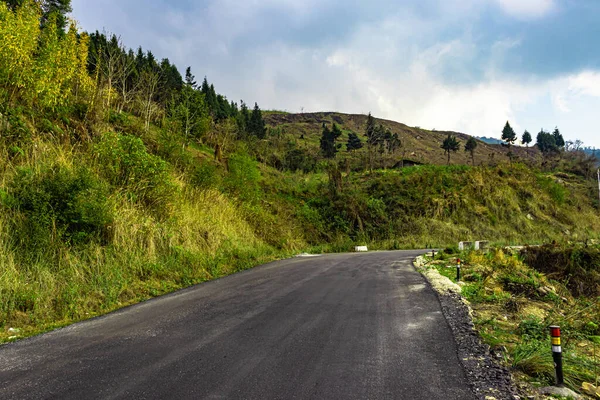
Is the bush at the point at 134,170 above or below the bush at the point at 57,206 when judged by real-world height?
above

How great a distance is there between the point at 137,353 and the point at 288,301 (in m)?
3.74

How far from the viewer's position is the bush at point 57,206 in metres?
8.59

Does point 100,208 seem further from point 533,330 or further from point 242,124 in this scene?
point 242,124

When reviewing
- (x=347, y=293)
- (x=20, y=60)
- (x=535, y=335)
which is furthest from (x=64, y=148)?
(x=535, y=335)

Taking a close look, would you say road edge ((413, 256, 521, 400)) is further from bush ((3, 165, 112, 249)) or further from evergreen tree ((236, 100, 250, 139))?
evergreen tree ((236, 100, 250, 139))

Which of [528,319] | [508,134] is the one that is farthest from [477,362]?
[508,134]

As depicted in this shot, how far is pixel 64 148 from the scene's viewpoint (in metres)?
12.0

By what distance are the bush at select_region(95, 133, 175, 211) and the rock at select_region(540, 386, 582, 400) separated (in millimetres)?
11828

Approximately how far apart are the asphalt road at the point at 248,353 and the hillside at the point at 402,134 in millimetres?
80686

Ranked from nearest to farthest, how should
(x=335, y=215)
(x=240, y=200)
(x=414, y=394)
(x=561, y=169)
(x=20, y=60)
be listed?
1. (x=414, y=394)
2. (x=20, y=60)
3. (x=240, y=200)
4. (x=335, y=215)
5. (x=561, y=169)

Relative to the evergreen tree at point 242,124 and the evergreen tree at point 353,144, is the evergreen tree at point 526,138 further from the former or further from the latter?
the evergreen tree at point 242,124

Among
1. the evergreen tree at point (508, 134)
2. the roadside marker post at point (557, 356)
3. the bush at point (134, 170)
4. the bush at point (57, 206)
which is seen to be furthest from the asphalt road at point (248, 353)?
the evergreen tree at point (508, 134)

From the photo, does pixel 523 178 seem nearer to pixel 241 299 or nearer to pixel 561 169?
pixel 561 169

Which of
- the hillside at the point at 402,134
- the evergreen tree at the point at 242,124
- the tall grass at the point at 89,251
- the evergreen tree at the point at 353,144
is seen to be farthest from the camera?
the hillside at the point at 402,134
